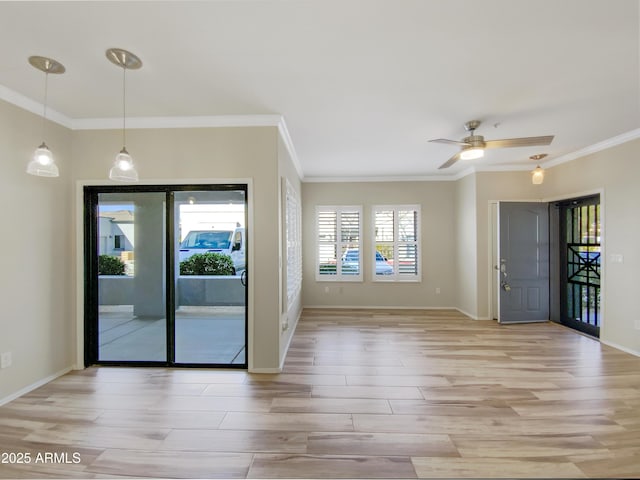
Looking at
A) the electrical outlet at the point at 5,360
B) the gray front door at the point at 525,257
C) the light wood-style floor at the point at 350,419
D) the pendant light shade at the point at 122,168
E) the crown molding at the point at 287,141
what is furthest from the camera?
the gray front door at the point at 525,257

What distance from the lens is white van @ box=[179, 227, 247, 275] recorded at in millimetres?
3408

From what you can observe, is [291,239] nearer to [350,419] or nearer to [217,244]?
A: [217,244]

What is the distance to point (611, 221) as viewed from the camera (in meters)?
3.96

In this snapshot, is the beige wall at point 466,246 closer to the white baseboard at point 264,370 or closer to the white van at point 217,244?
the white baseboard at point 264,370

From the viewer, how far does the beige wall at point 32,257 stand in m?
2.63

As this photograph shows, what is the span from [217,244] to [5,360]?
2043 mm

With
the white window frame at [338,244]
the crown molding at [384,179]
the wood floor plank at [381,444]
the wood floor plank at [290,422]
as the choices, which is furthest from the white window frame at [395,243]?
the wood floor plank at [381,444]

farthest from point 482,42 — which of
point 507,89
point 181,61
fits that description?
point 181,61

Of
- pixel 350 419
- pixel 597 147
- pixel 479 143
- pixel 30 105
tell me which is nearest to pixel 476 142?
pixel 479 143

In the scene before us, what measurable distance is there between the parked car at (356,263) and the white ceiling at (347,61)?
3.03 metres

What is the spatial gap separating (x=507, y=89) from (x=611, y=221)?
9.15 feet

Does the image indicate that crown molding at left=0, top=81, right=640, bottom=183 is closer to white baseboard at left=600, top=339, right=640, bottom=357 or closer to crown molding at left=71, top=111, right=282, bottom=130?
crown molding at left=71, top=111, right=282, bottom=130

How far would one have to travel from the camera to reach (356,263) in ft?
20.3

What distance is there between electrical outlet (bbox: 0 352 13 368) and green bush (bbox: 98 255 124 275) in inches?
40.2
